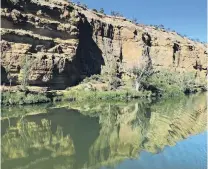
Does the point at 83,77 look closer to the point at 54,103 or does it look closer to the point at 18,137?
the point at 54,103

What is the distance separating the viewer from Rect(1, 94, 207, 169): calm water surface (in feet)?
52.2

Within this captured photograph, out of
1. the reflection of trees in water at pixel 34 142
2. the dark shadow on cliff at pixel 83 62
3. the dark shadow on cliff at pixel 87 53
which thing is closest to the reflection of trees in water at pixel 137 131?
the reflection of trees in water at pixel 34 142

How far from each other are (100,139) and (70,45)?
3359 centimetres

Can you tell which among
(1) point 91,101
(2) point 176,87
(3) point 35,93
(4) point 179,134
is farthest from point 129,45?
(4) point 179,134

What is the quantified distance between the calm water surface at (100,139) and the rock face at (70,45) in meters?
11.6

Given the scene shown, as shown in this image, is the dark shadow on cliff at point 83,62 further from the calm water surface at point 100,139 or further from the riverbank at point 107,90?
the calm water surface at point 100,139

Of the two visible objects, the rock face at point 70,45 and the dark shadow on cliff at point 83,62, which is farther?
the dark shadow on cliff at point 83,62

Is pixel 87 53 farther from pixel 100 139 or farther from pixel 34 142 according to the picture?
pixel 34 142

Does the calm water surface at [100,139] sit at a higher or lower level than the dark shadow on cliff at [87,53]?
lower

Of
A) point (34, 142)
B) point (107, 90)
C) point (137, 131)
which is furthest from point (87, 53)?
point (34, 142)

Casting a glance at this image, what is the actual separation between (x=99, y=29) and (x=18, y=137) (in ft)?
149

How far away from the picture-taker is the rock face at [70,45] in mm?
44656

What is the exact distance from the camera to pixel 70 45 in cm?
5341

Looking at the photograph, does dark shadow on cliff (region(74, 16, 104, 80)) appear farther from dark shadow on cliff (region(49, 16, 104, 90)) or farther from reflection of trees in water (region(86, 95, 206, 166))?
reflection of trees in water (region(86, 95, 206, 166))
